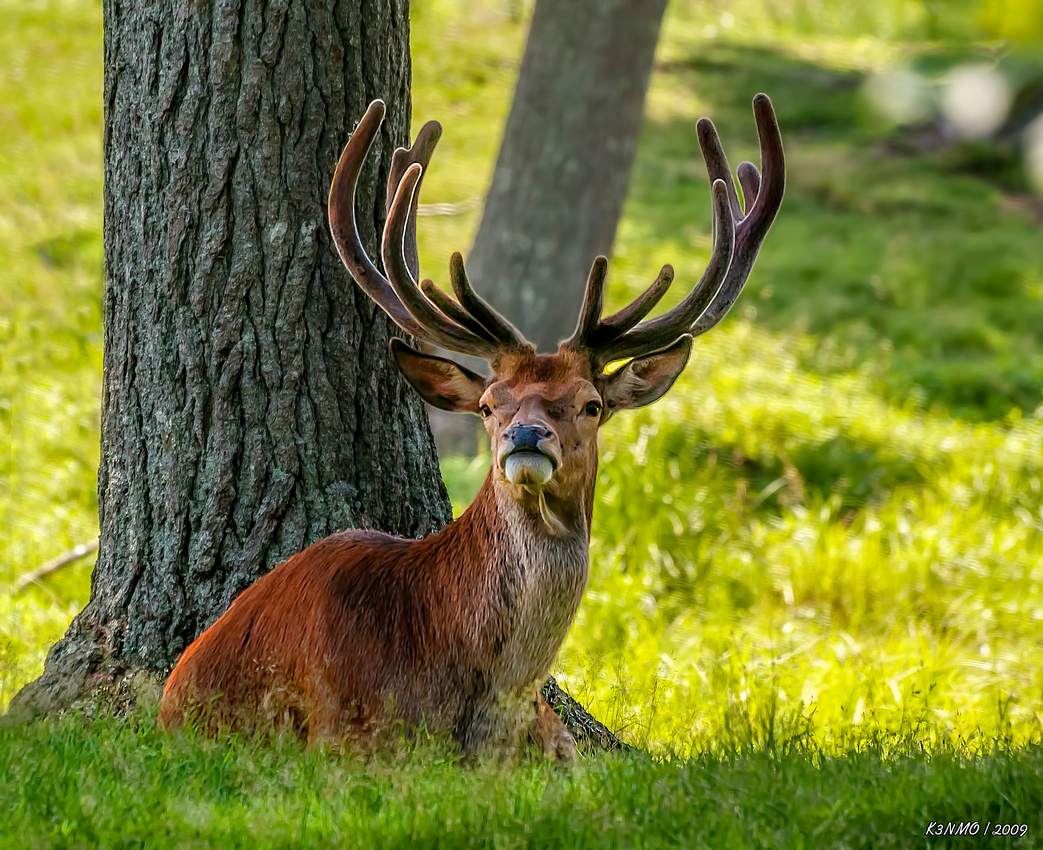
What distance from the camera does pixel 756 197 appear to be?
4.03m

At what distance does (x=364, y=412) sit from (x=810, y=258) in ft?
27.4

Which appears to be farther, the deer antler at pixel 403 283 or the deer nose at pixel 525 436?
the deer antler at pixel 403 283

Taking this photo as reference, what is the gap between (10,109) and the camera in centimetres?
1156

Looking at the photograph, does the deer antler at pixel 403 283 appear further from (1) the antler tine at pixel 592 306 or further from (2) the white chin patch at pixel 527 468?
(2) the white chin patch at pixel 527 468

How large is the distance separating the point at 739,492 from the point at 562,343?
11.9 feet

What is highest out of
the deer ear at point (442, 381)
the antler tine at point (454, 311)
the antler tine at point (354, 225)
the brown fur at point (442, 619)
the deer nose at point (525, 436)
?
the antler tine at point (354, 225)

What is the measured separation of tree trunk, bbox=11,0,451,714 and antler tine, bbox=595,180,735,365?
0.92m

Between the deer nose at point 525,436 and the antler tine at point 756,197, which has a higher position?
the antler tine at point 756,197

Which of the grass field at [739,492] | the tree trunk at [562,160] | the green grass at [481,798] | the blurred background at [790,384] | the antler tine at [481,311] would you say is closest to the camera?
the green grass at [481,798]

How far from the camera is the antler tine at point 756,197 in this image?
385 cm

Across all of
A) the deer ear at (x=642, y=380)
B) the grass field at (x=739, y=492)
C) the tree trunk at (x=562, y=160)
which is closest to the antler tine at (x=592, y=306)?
the deer ear at (x=642, y=380)

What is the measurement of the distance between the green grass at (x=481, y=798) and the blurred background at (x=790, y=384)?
50 cm

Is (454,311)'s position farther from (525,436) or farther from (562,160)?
(562,160)

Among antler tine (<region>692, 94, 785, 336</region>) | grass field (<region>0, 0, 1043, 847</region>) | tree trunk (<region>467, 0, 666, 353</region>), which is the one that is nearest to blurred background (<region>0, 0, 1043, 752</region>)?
grass field (<region>0, 0, 1043, 847</region>)
